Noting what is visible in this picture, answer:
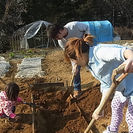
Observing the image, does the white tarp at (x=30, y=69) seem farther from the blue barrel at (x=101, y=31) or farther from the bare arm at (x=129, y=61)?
the bare arm at (x=129, y=61)

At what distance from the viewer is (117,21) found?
66.5ft

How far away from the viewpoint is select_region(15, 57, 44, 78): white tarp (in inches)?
242

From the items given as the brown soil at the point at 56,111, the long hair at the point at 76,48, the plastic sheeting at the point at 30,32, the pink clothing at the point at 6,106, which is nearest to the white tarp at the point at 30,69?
the brown soil at the point at 56,111

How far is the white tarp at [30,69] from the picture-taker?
6152 mm

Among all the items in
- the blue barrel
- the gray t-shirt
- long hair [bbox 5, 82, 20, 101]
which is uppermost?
the gray t-shirt

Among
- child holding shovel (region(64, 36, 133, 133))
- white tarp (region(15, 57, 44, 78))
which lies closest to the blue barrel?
white tarp (region(15, 57, 44, 78))

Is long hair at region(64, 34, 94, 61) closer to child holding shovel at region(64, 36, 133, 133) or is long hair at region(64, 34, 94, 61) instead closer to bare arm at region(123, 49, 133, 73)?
child holding shovel at region(64, 36, 133, 133)

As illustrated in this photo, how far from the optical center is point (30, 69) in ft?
21.7

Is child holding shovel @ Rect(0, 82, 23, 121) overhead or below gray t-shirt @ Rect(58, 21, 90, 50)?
below

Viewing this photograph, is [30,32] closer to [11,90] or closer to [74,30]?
[74,30]

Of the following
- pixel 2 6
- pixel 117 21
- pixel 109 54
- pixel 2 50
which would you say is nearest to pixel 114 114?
pixel 109 54

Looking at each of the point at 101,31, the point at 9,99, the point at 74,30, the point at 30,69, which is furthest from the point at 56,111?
the point at 30,69

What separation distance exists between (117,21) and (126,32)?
14.1ft

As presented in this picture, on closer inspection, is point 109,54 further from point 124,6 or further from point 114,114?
point 124,6
